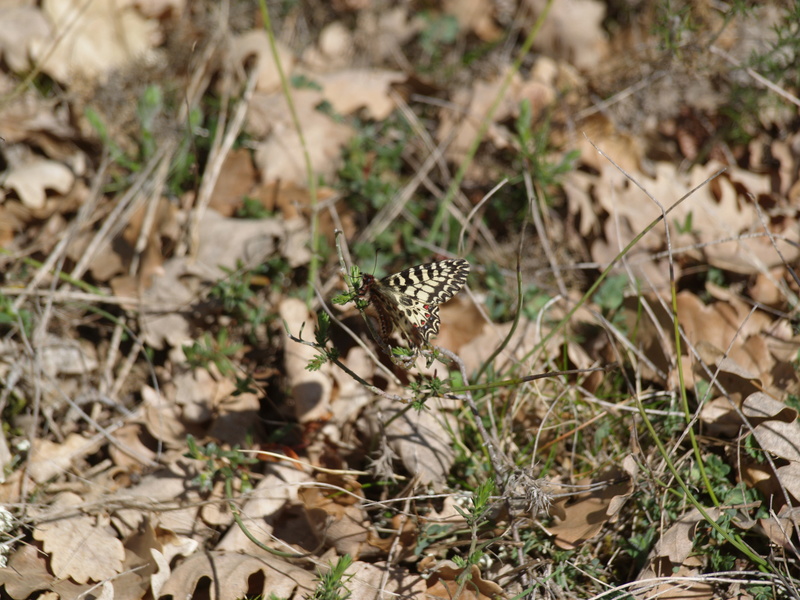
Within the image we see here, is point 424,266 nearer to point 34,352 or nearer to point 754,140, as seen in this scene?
point 34,352

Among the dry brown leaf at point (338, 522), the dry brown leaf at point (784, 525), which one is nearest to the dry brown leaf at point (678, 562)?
the dry brown leaf at point (784, 525)

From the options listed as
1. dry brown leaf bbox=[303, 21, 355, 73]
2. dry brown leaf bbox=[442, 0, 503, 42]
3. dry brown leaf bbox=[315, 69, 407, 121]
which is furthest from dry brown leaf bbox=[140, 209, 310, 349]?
dry brown leaf bbox=[442, 0, 503, 42]

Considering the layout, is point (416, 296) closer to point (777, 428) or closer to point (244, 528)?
point (244, 528)

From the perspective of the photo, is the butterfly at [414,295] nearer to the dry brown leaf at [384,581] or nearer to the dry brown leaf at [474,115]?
the dry brown leaf at [384,581]

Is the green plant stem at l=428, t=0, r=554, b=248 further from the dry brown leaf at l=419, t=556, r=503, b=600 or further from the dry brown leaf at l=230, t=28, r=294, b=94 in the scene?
the dry brown leaf at l=419, t=556, r=503, b=600

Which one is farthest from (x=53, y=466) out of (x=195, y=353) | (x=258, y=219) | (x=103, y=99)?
(x=103, y=99)

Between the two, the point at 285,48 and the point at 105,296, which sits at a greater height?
the point at 285,48
